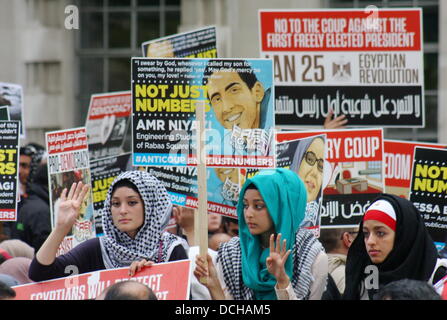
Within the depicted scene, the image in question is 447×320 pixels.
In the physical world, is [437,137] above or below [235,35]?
below

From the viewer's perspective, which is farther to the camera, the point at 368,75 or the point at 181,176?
the point at 368,75

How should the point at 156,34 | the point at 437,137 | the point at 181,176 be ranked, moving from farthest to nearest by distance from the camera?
the point at 156,34 < the point at 437,137 < the point at 181,176

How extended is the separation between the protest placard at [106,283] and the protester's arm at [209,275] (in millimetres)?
53

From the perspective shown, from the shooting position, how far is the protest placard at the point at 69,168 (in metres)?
7.14

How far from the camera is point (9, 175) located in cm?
706

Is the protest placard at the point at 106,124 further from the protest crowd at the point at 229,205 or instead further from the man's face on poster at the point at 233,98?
the man's face on poster at the point at 233,98

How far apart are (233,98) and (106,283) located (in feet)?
5.08

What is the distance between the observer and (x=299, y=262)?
17.8 ft

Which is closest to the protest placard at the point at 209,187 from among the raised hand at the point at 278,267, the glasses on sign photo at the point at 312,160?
the glasses on sign photo at the point at 312,160

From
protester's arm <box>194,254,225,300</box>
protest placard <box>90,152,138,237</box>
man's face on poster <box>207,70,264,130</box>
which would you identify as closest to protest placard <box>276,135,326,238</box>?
man's face on poster <box>207,70,264,130</box>

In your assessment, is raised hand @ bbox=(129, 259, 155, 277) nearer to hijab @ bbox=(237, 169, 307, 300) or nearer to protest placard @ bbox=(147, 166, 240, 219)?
hijab @ bbox=(237, 169, 307, 300)
